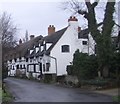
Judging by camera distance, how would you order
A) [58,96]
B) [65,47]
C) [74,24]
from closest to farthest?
1. [58,96]
2. [74,24]
3. [65,47]

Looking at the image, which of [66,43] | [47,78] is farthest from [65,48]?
[47,78]

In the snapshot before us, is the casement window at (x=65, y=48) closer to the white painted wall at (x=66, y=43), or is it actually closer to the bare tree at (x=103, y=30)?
the white painted wall at (x=66, y=43)

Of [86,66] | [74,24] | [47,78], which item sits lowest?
[47,78]

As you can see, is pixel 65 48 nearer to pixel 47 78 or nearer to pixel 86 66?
pixel 47 78

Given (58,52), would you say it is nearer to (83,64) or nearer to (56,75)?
(56,75)

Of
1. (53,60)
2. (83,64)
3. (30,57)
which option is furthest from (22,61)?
(83,64)

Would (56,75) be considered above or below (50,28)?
below

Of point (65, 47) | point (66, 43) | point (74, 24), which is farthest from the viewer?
point (65, 47)

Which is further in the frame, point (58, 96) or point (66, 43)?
point (66, 43)

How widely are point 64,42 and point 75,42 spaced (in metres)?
1.74

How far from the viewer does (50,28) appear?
213 ft

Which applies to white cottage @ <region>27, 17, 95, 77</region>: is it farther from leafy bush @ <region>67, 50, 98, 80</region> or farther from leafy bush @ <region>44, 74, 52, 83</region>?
leafy bush @ <region>67, 50, 98, 80</region>

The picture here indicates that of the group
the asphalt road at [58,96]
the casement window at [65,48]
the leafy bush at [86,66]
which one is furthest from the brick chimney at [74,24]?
the asphalt road at [58,96]

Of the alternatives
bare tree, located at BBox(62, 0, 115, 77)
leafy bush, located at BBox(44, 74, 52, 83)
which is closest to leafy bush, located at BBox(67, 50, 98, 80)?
bare tree, located at BBox(62, 0, 115, 77)
